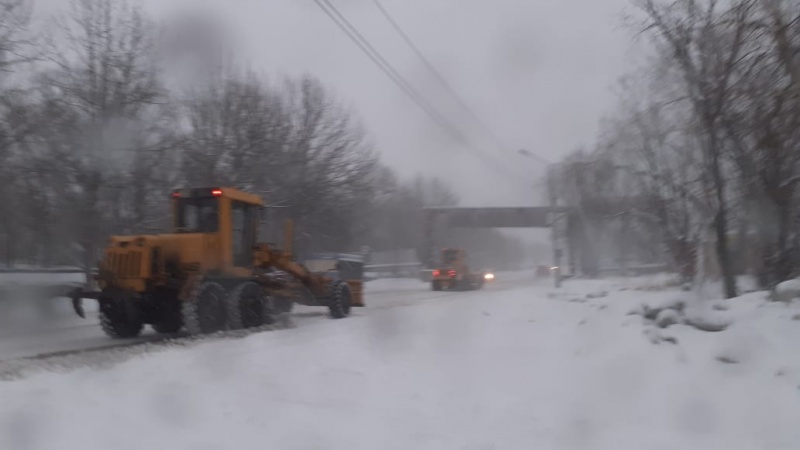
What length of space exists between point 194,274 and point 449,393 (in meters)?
7.46

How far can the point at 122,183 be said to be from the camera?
26.2 meters

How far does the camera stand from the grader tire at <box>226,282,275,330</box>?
1527 cm

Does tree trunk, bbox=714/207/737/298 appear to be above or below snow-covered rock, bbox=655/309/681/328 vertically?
above

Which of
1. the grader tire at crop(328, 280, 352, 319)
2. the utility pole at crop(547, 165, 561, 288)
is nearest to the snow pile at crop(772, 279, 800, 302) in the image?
the grader tire at crop(328, 280, 352, 319)

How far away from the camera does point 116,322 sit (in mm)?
15148

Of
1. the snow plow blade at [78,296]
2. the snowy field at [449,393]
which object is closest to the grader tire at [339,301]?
the snow plow blade at [78,296]

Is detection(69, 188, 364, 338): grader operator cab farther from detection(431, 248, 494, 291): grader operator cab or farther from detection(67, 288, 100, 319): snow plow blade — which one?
detection(431, 248, 494, 291): grader operator cab

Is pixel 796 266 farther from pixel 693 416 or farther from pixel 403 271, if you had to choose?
pixel 403 271

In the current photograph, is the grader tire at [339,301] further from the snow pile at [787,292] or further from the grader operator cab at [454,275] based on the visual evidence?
the grader operator cab at [454,275]

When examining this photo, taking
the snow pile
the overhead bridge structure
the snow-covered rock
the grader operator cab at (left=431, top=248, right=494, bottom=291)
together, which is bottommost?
the snow-covered rock

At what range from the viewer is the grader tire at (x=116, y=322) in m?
15.0

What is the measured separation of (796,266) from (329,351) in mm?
9746

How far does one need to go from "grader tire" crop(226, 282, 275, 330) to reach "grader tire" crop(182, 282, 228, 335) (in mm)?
143

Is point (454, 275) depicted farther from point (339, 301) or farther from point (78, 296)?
point (78, 296)
